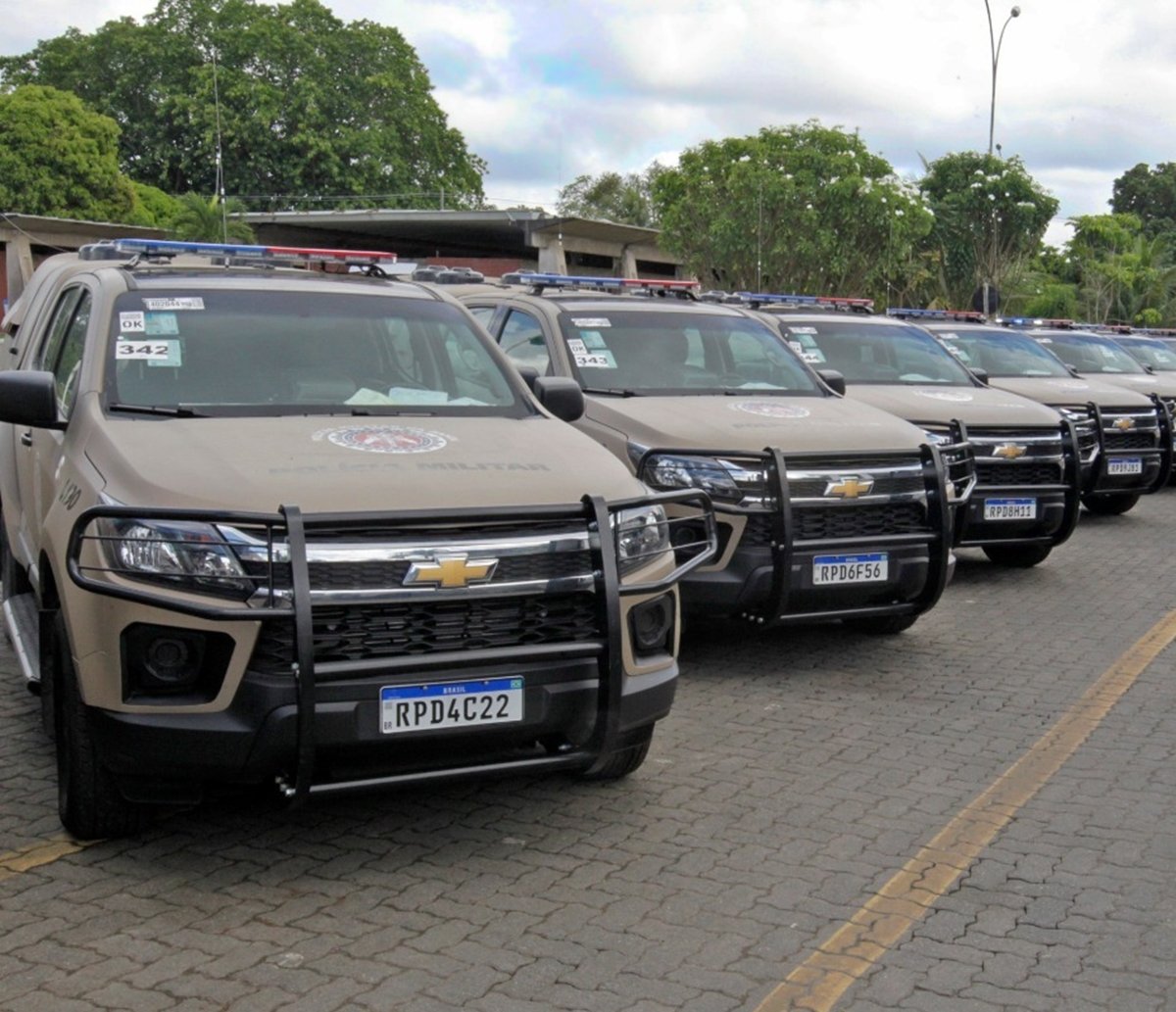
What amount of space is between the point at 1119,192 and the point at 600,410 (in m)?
83.7

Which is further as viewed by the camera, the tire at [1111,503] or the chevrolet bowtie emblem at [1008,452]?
the tire at [1111,503]

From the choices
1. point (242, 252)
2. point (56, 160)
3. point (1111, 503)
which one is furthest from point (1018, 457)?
point (56, 160)

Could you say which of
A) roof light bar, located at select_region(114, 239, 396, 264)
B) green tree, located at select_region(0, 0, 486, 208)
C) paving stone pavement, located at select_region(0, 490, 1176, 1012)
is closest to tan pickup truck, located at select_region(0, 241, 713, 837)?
paving stone pavement, located at select_region(0, 490, 1176, 1012)

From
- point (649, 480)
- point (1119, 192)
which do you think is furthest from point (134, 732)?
point (1119, 192)

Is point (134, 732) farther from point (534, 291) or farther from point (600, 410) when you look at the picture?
point (534, 291)

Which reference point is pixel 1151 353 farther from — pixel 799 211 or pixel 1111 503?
pixel 799 211

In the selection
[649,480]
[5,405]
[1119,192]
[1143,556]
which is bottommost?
[1143,556]

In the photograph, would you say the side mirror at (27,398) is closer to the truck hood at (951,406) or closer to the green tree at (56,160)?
the truck hood at (951,406)

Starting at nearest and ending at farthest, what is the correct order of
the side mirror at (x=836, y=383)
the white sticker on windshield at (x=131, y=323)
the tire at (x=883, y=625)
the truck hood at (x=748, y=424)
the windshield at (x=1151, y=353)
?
1. the white sticker on windshield at (x=131, y=323)
2. the truck hood at (x=748, y=424)
3. the tire at (x=883, y=625)
4. the side mirror at (x=836, y=383)
5. the windshield at (x=1151, y=353)

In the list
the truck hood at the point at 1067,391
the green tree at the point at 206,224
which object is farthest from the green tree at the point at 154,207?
the truck hood at the point at 1067,391

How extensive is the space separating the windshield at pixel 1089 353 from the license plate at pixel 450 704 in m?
13.0

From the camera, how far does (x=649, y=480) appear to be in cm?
741

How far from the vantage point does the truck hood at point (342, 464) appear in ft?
14.9

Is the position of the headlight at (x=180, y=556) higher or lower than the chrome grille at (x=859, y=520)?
higher
